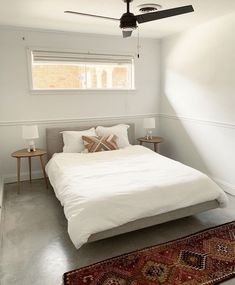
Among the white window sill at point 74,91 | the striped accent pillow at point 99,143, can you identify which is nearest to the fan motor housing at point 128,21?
the striped accent pillow at point 99,143

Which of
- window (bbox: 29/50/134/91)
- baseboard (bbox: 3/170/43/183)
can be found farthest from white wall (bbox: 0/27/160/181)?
window (bbox: 29/50/134/91)

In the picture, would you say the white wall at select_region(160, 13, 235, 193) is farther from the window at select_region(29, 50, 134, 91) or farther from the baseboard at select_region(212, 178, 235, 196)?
the window at select_region(29, 50, 134, 91)

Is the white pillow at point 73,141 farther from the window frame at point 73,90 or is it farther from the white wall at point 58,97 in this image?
the window frame at point 73,90

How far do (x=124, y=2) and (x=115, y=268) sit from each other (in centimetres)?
266

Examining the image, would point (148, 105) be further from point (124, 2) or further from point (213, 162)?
point (124, 2)

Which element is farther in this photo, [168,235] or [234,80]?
[234,80]

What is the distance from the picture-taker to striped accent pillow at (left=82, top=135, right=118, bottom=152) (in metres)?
3.87

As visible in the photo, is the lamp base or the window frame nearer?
the lamp base

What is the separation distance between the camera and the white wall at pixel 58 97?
383cm

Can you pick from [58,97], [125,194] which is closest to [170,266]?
[125,194]

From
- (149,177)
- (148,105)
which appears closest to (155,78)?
(148,105)

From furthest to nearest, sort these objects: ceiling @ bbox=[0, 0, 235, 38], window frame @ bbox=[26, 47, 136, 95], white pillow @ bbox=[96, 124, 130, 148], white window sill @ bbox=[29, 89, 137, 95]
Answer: white pillow @ bbox=[96, 124, 130, 148] < white window sill @ bbox=[29, 89, 137, 95] < window frame @ bbox=[26, 47, 136, 95] < ceiling @ bbox=[0, 0, 235, 38]

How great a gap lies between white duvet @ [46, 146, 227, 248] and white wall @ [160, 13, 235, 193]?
3.04 ft

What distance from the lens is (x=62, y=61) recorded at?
4121 mm
